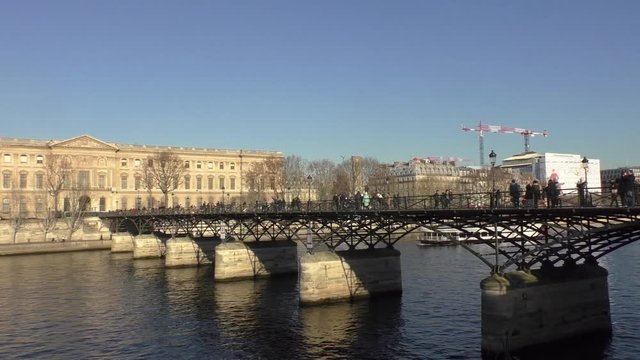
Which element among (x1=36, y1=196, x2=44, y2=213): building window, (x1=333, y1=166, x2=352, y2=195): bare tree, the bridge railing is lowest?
the bridge railing

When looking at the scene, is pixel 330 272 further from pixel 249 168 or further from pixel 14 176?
pixel 249 168

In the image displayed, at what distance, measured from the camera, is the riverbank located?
9000cm

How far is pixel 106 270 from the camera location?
68125mm

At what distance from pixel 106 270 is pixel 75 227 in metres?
45.2

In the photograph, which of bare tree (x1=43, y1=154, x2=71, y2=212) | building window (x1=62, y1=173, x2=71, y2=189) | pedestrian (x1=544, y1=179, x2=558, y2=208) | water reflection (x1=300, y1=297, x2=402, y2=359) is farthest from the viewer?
building window (x1=62, y1=173, x2=71, y2=189)

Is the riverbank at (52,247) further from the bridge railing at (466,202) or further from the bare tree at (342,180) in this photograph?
the bare tree at (342,180)

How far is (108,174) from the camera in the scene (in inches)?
5871

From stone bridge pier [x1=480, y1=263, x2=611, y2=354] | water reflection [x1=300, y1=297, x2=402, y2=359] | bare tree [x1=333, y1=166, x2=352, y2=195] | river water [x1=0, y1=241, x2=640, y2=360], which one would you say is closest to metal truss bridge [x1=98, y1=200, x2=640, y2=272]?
stone bridge pier [x1=480, y1=263, x2=611, y2=354]

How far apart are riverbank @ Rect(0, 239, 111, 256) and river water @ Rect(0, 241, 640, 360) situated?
34397 mm

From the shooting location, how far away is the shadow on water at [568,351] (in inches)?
1037

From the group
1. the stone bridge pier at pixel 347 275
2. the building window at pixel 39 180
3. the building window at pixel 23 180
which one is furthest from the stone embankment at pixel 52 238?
the stone bridge pier at pixel 347 275

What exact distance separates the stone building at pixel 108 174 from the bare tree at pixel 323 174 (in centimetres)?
2028

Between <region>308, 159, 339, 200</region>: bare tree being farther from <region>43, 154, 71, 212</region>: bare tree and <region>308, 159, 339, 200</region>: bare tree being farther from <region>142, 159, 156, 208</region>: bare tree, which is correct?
<region>43, 154, 71, 212</region>: bare tree

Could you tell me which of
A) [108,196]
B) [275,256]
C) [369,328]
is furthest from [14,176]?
[369,328]
